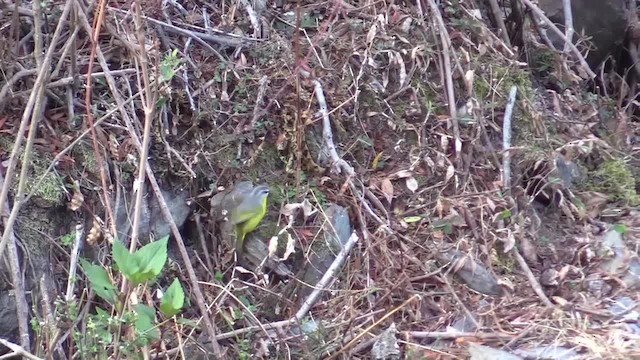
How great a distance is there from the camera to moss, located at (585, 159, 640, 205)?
14.0ft

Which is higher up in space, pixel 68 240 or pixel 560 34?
pixel 560 34

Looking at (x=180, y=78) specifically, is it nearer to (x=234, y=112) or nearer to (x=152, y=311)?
(x=234, y=112)

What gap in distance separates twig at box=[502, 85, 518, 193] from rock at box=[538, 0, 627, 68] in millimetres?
1146

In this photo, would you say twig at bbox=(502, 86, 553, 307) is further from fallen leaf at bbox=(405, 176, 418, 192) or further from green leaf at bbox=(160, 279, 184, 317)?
green leaf at bbox=(160, 279, 184, 317)

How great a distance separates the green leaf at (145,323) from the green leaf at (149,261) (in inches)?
8.0

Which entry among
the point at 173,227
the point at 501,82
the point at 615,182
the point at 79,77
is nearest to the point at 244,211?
the point at 173,227

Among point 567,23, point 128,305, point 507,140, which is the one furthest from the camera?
point 567,23

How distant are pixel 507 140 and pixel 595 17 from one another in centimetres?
170

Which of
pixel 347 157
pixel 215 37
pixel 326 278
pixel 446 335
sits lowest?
pixel 446 335

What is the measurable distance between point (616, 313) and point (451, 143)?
4.13 feet

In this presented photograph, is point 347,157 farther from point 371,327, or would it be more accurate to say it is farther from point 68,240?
point 68,240

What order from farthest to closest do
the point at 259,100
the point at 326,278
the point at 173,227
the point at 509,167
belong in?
the point at 509,167
the point at 259,100
the point at 326,278
the point at 173,227

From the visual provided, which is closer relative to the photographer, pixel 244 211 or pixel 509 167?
pixel 244 211

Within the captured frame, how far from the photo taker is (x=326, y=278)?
350 cm
